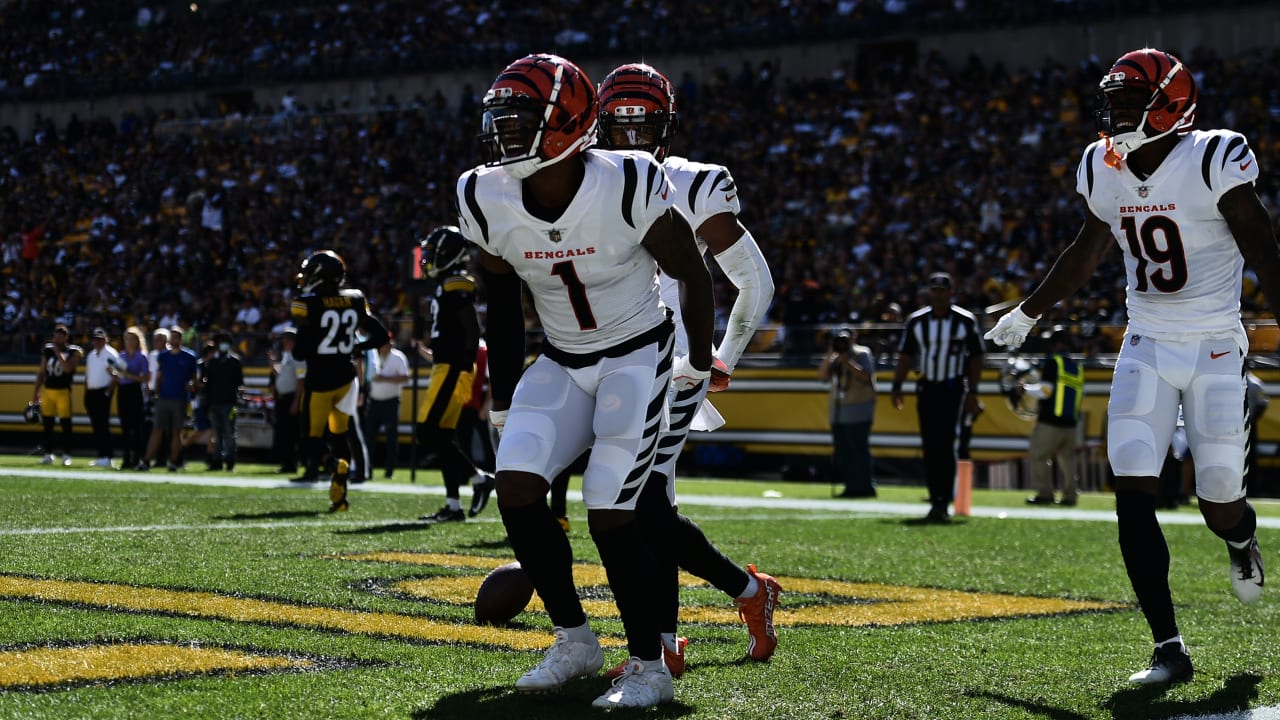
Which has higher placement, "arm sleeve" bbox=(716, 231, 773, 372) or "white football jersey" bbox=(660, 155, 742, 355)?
"white football jersey" bbox=(660, 155, 742, 355)

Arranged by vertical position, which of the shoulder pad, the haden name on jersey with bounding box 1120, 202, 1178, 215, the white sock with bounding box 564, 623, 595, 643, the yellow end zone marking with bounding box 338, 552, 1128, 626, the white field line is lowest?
the white field line

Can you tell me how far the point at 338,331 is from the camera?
11.4m

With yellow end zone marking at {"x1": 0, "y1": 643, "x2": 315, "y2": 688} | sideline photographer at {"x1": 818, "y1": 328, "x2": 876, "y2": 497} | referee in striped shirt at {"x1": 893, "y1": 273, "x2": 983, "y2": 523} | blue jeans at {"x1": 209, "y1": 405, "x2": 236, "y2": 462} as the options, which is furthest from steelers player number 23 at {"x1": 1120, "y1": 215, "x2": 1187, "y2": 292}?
blue jeans at {"x1": 209, "y1": 405, "x2": 236, "y2": 462}

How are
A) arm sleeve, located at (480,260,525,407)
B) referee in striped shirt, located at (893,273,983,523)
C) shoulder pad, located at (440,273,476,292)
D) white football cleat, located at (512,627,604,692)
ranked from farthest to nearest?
1. referee in striped shirt, located at (893,273,983,523)
2. shoulder pad, located at (440,273,476,292)
3. arm sleeve, located at (480,260,525,407)
4. white football cleat, located at (512,627,604,692)

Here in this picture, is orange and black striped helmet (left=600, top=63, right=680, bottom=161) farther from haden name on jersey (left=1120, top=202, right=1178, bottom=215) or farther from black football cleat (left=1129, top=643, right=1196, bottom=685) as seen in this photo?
black football cleat (left=1129, top=643, right=1196, bottom=685)

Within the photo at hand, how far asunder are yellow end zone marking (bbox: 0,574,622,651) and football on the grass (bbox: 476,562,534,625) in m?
0.05

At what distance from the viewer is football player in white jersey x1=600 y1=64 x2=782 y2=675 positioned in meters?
4.85

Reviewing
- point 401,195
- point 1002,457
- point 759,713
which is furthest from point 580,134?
point 401,195

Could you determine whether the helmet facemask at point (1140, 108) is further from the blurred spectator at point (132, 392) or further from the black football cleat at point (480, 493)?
the blurred spectator at point (132, 392)

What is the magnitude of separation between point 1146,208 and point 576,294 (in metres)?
1.98

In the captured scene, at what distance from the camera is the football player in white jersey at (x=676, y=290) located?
15.9 feet

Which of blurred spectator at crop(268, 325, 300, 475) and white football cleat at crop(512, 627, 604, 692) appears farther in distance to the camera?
blurred spectator at crop(268, 325, 300, 475)

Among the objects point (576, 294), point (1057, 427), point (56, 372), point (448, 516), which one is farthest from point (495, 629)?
point (56, 372)

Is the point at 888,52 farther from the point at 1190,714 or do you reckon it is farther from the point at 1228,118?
the point at 1190,714
